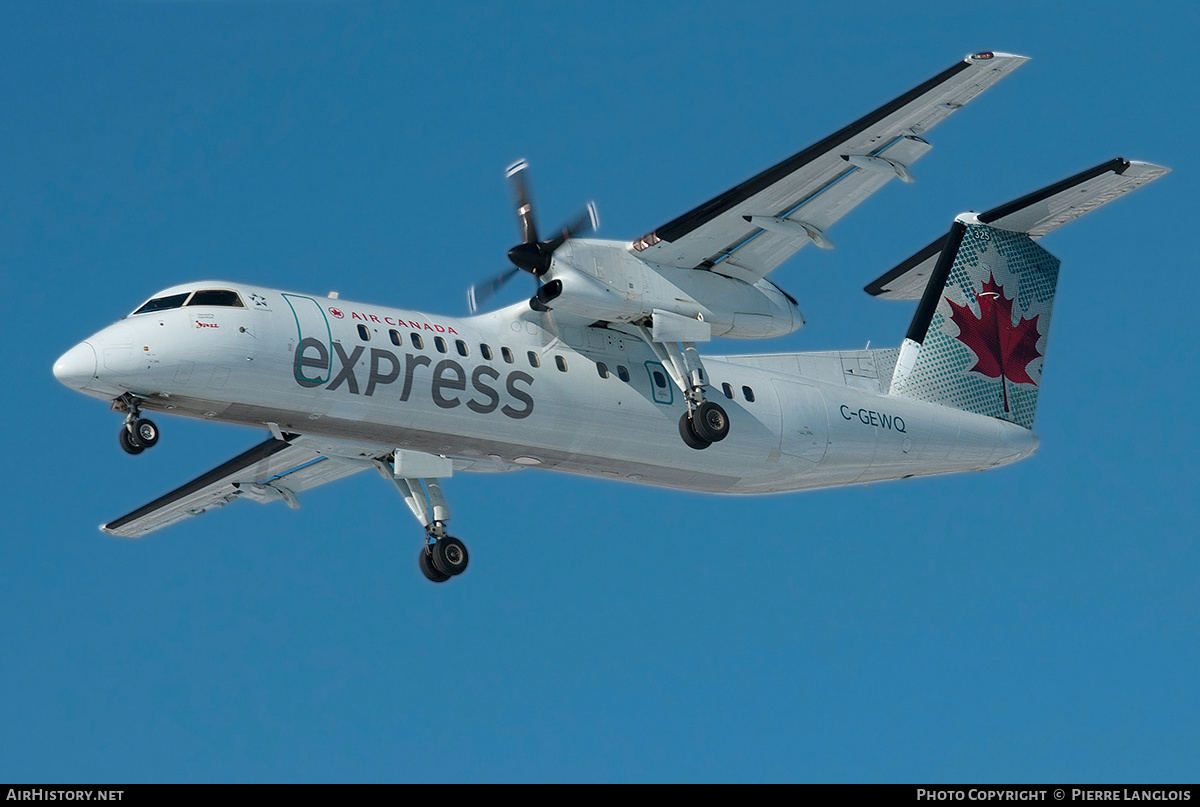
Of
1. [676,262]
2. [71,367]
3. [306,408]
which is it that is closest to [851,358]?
[676,262]

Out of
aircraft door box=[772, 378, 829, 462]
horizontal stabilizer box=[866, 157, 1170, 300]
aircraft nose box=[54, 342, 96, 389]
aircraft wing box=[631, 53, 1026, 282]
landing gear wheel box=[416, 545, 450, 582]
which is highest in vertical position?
horizontal stabilizer box=[866, 157, 1170, 300]

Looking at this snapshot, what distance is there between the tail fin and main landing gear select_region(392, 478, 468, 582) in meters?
6.18

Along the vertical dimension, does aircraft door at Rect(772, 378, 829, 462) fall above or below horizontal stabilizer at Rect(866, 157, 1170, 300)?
below

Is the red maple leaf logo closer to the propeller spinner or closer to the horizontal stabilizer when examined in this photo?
the horizontal stabilizer

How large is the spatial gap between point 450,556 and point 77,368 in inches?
216

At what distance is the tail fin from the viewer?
19.7 m

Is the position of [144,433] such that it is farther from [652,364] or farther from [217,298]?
[652,364]

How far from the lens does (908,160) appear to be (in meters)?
16.2

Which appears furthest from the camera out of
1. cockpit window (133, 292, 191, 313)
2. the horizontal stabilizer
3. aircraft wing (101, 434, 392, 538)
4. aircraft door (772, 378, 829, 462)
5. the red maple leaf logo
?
the red maple leaf logo

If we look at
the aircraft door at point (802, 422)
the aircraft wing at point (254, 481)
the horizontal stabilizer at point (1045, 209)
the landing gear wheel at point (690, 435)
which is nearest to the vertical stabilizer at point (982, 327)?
the horizontal stabilizer at point (1045, 209)

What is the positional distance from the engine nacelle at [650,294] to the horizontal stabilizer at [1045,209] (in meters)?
3.32

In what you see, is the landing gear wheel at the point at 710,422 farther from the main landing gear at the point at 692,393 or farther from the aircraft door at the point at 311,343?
the aircraft door at the point at 311,343

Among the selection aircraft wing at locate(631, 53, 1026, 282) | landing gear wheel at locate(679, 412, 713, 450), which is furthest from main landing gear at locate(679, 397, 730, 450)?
aircraft wing at locate(631, 53, 1026, 282)

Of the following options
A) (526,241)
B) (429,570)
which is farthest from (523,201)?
(429,570)
